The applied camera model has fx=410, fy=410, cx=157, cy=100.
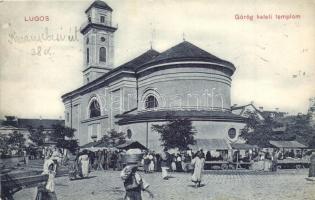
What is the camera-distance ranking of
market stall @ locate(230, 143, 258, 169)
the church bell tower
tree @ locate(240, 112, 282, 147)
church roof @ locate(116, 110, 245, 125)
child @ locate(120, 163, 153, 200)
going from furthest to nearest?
the church bell tower → tree @ locate(240, 112, 282, 147) → church roof @ locate(116, 110, 245, 125) → market stall @ locate(230, 143, 258, 169) → child @ locate(120, 163, 153, 200)

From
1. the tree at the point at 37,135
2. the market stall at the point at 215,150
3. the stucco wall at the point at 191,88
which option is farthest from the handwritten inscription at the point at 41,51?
the tree at the point at 37,135

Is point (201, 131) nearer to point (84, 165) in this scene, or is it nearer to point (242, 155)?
point (242, 155)

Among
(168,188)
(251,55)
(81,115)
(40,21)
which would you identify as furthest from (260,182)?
(81,115)

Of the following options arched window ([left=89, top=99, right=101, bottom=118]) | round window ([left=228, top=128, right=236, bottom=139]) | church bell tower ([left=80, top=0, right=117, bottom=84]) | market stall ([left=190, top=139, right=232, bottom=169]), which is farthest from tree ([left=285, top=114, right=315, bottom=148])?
arched window ([left=89, top=99, right=101, bottom=118])

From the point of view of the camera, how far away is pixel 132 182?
29.8ft

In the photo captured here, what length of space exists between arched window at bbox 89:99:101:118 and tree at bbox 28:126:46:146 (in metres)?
4.97

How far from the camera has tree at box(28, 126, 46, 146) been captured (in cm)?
2504

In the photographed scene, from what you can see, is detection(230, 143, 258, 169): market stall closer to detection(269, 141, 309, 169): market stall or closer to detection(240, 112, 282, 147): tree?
detection(240, 112, 282, 147): tree

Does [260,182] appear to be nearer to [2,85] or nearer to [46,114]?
[46,114]

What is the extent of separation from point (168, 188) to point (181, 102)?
1073cm

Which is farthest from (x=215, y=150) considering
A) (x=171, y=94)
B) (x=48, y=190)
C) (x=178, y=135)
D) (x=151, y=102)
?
(x=48, y=190)

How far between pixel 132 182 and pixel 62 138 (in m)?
15.9

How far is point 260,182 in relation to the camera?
1520 cm

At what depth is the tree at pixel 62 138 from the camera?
913 inches
